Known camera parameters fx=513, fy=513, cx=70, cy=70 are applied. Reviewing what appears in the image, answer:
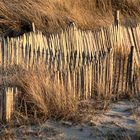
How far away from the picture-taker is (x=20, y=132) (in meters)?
5.48

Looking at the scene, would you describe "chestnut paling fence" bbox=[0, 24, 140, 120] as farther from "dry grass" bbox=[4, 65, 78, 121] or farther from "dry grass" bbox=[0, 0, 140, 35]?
"dry grass" bbox=[0, 0, 140, 35]

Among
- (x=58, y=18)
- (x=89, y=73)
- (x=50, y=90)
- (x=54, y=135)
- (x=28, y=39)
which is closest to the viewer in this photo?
(x=54, y=135)

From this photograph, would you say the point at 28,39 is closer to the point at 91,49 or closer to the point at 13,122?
the point at 91,49

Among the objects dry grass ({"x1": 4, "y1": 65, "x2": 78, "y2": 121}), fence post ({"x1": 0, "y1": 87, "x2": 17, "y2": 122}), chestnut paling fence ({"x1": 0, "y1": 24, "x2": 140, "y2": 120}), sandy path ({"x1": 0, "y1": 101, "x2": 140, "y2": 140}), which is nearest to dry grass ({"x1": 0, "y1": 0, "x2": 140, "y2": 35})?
chestnut paling fence ({"x1": 0, "y1": 24, "x2": 140, "y2": 120})

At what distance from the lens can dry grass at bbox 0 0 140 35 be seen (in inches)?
396

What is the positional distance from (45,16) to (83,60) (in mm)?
3862

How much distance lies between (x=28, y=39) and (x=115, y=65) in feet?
5.51

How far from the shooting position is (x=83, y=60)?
6605mm

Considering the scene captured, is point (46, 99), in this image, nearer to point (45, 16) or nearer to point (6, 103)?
point (6, 103)

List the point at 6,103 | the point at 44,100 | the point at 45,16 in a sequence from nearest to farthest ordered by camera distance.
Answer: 1. the point at 6,103
2. the point at 44,100
3. the point at 45,16

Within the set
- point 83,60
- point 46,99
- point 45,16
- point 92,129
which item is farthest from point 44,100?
point 45,16

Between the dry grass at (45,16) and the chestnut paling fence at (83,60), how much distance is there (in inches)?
73.9

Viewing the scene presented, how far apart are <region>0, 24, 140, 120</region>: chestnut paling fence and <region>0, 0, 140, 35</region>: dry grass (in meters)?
1.88

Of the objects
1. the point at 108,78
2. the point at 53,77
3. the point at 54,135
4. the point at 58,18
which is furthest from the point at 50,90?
the point at 58,18
